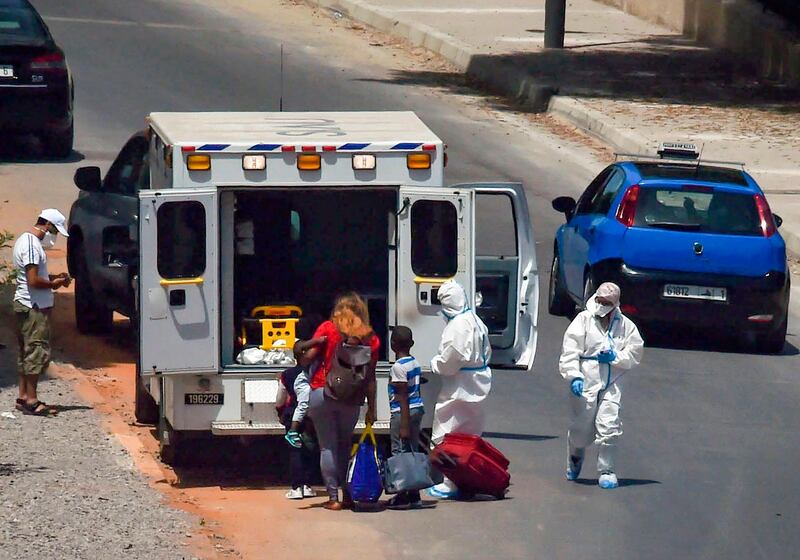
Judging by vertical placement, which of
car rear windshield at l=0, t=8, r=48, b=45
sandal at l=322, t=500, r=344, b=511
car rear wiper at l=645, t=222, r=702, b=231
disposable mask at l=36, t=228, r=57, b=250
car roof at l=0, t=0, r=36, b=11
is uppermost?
car roof at l=0, t=0, r=36, b=11

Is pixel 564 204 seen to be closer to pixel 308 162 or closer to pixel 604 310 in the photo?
pixel 604 310

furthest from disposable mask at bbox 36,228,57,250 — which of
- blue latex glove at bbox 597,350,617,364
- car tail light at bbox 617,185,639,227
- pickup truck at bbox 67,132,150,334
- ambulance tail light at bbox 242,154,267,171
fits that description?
car tail light at bbox 617,185,639,227

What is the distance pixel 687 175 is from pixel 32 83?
9257 millimetres

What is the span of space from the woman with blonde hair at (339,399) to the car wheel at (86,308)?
4.76 m

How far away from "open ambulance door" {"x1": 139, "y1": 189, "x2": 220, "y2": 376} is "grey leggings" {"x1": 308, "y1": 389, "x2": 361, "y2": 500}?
2.75ft

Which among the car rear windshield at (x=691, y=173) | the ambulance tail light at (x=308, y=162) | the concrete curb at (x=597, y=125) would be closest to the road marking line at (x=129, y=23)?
the concrete curb at (x=597, y=125)

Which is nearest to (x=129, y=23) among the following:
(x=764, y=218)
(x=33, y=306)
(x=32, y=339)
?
(x=764, y=218)

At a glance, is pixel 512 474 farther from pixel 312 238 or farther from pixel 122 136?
pixel 122 136

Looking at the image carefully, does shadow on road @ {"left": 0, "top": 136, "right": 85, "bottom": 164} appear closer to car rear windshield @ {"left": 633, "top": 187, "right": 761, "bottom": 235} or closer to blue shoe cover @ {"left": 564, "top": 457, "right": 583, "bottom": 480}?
car rear windshield @ {"left": 633, "top": 187, "right": 761, "bottom": 235}

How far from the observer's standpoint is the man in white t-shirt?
502 inches

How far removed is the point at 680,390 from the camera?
14289mm

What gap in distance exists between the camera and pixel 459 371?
440 inches

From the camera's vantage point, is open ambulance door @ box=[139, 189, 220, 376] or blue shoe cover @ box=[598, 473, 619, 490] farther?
blue shoe cover @ box=[598, 473, 619, 490]

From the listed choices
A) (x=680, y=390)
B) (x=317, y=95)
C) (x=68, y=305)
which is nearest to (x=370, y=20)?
(x=317, y=95)
